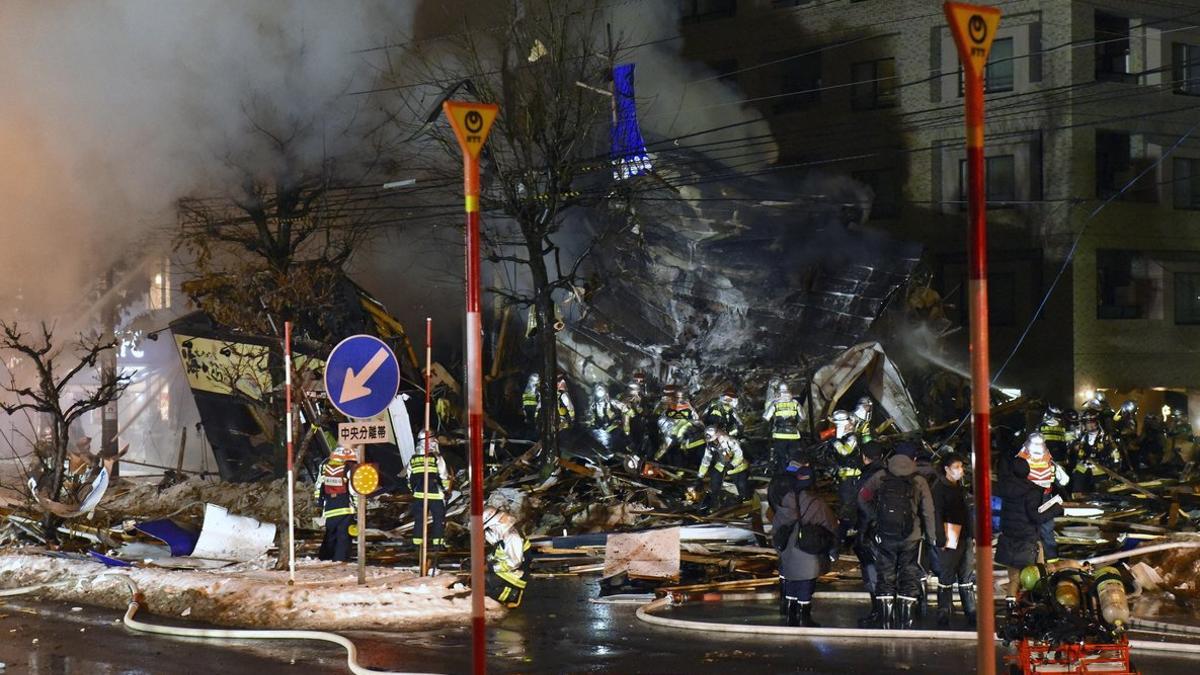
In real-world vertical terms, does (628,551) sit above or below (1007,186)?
below

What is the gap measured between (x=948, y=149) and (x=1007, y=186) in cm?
193

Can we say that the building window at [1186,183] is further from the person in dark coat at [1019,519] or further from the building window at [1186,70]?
the person in dark coat at [1019,519]

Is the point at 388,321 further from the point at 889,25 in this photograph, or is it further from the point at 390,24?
the point at 889,25

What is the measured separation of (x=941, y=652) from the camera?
962cm

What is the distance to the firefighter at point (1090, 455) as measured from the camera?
21016 millimetres

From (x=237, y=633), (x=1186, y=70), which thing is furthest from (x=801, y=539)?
(x=1186, y=70)

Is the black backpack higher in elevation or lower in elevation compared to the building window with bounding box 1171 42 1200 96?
lower

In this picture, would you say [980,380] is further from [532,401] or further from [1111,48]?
[1111,48]

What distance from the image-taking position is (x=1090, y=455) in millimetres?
22438

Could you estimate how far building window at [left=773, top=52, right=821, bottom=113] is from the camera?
121 feet

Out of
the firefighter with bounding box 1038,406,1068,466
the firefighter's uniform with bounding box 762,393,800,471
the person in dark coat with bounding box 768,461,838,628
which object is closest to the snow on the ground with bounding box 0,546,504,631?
the person in dark coat with bounding box 768,461,838,628

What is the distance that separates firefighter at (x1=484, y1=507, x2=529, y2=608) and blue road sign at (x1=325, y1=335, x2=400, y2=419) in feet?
4.77

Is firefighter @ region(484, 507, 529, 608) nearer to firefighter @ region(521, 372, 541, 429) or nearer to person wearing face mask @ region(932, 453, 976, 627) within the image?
person wearing face mask @ region(932, 453, 976, 627)

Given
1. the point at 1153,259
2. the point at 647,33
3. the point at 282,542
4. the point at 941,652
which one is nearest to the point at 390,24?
the point at 282,542
